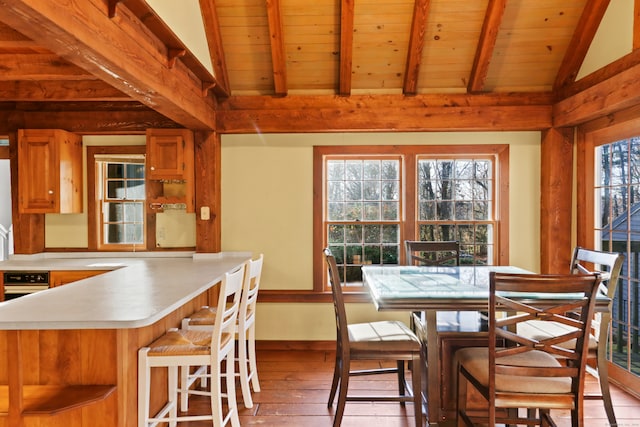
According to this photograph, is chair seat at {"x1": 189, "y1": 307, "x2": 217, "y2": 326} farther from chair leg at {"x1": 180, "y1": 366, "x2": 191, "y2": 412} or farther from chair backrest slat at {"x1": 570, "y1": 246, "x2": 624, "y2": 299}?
chair backrest slat at {"x1": 570, "y1": 246, "x2": 624, "y2": 299}

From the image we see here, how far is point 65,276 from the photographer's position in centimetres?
361

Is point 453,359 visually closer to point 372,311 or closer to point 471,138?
point 372,311

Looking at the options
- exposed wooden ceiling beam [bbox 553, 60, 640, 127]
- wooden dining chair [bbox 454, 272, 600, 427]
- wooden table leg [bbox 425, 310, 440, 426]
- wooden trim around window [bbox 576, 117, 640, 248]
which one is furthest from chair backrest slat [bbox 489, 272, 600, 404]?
wooden trim around window [bbox 576, 117, 640, 248]

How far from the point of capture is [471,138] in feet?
13.4

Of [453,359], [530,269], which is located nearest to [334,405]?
[453,359]

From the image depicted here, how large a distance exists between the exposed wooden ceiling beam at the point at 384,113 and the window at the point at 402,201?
28 centimetres

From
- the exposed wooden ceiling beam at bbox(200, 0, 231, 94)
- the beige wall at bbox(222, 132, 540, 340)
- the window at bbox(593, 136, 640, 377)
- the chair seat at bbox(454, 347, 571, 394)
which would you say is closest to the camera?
the chair seat at bbox(454, 347, 571, 394)

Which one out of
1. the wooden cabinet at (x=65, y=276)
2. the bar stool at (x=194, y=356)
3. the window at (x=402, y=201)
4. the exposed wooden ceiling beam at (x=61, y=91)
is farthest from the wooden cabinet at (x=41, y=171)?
the window at (x=402, y=201)

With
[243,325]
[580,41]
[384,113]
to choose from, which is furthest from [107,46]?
[580,41]

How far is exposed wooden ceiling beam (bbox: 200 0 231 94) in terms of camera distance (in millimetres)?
3236

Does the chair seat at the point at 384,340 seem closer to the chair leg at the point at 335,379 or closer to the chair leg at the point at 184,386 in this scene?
the chair leg at the point at 335,379

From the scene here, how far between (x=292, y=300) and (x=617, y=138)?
3.36 meters

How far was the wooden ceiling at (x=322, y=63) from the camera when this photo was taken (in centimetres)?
283

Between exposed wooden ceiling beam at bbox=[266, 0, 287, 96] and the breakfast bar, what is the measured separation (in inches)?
88.5
